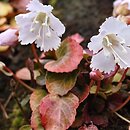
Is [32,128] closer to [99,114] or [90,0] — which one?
[99,114]

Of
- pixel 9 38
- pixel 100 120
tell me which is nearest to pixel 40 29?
pixel 9 38

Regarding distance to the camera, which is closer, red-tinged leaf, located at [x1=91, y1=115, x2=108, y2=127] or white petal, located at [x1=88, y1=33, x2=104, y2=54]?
white petal, located at [x1=88, y1=33, x2=104, y2=54]

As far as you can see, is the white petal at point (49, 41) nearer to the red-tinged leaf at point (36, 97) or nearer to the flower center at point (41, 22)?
the flower center at point (41, 22)

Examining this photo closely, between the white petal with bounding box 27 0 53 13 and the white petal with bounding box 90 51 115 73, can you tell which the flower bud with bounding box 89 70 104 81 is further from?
the white petal with bounding box 27 0 53 13

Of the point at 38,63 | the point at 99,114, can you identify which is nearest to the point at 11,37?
the point at 38,63

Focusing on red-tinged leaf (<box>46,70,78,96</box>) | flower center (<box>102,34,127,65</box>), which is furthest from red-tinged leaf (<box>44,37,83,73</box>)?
flower center (<box>102,34,127,65</box>)

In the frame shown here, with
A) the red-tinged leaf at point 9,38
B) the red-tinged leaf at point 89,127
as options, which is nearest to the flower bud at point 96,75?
the red-tinged leaf at point 89,127

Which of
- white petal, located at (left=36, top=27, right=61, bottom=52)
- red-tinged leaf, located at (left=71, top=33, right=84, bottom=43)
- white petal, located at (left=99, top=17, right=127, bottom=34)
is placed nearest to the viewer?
white petal, located at (left=99, top=17, right=127, bottom=34)
